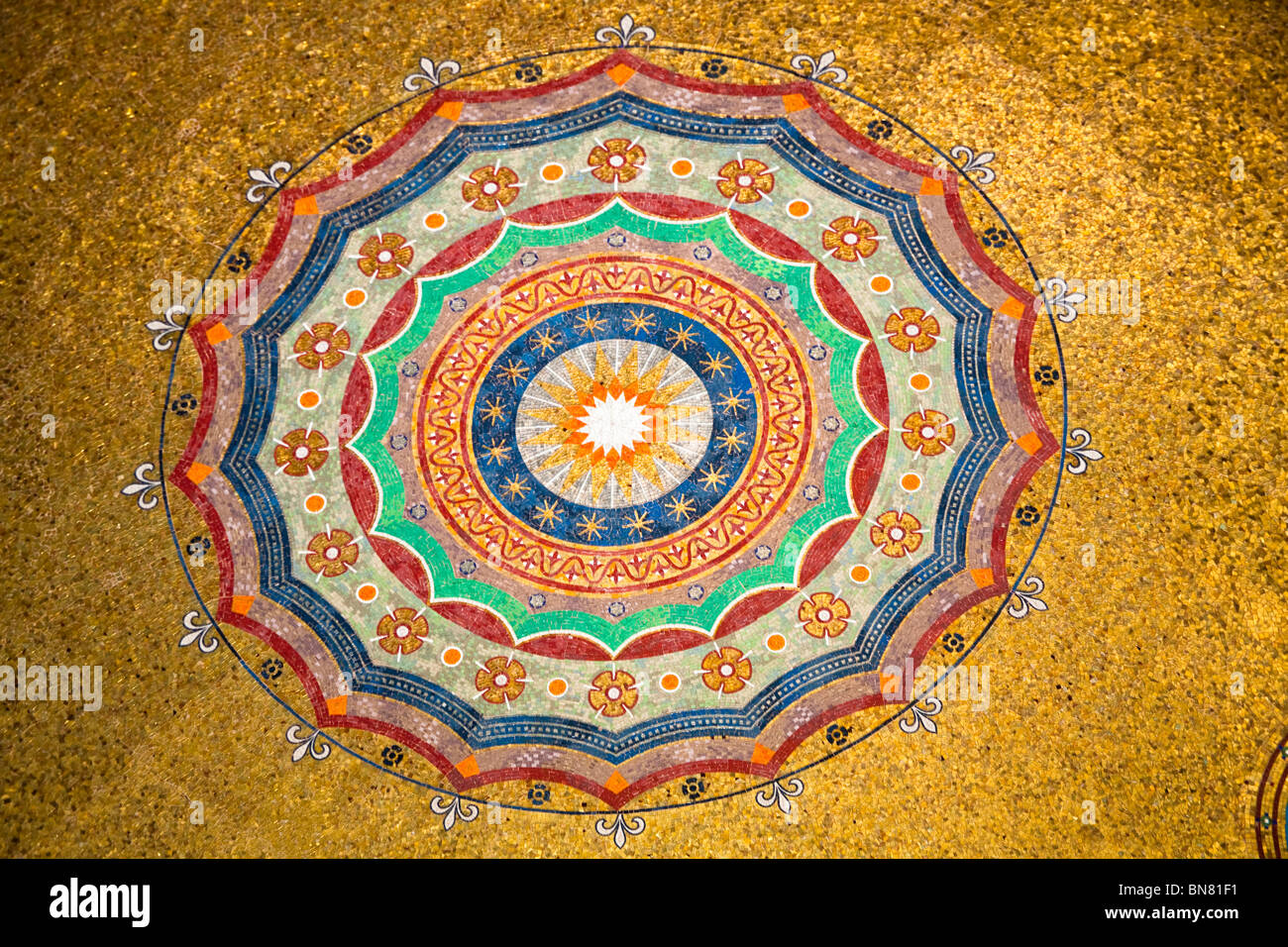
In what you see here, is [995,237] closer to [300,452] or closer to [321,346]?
[321,346]

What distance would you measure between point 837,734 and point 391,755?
4.11 meters

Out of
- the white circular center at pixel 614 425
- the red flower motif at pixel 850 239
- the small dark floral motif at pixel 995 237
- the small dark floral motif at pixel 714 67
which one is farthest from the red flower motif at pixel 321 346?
the small dark floral motif at pixel 995 237

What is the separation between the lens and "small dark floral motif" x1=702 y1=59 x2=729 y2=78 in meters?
10.7

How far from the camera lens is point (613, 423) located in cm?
1170

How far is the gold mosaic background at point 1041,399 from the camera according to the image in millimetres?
10594

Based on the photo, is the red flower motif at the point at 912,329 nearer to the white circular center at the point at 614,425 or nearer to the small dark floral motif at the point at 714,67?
the white circular center at the point at 614,425

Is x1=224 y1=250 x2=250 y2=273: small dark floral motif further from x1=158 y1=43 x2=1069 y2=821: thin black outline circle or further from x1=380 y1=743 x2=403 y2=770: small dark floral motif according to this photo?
x1=380 y1=743 x2=403 y2=770: small dark floral motif

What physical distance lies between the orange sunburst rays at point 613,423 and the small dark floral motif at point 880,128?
9.06 feet

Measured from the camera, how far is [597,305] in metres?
11.6

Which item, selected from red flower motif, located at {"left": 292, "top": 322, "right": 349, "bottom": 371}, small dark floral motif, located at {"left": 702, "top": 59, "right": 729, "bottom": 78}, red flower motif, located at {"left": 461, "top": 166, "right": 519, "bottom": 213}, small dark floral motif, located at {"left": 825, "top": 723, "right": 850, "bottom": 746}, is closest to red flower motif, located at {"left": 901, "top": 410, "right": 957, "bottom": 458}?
small dark floral motif, located at {"left": 825, "top": 723, "right": 850, "bottom": 746}

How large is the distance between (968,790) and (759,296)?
194 inches

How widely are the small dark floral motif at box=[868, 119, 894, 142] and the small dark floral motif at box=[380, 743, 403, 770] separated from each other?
6995mm

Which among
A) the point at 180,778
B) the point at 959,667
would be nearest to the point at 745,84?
the point at 959,667
